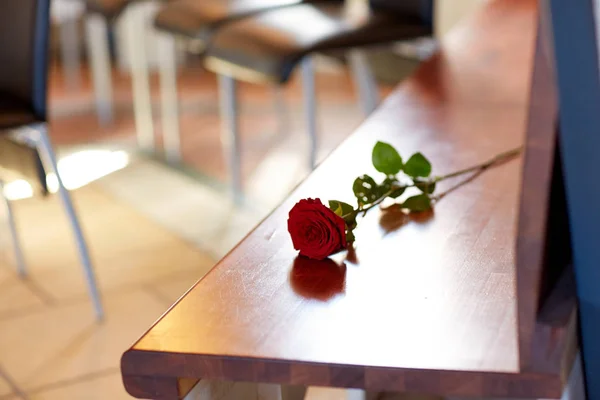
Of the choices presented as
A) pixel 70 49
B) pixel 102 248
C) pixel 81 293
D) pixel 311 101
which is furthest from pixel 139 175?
pixel 70 49

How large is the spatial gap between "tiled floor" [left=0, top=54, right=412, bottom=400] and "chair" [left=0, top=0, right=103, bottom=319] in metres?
0.14

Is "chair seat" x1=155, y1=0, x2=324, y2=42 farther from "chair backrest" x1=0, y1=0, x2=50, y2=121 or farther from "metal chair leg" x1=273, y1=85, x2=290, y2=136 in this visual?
"metal chair leg" x1=273, y1=85, x2=290, y2=136

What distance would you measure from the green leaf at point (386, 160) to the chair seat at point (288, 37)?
2.97ft

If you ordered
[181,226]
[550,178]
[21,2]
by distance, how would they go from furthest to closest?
[181,226] → [21,2] → [550,178]

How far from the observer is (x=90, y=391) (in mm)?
1645

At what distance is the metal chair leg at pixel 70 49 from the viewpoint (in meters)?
4.10

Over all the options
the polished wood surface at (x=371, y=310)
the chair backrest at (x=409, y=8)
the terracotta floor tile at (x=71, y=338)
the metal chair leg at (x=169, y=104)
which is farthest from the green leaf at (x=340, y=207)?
the metal chair leg at (x=169, y=104)

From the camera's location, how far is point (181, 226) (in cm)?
244

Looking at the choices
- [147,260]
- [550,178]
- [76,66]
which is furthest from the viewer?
[76,66]

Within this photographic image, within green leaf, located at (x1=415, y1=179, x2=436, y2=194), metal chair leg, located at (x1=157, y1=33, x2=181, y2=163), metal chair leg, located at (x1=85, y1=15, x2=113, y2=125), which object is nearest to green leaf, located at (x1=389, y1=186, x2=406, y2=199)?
green leaf, located at (x1=415, y1=179, x2=436, y2=194)

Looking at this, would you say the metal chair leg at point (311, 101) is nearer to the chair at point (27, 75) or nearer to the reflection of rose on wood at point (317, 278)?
the chair at point (27, 75)

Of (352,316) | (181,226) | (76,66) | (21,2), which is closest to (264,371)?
(352,316)

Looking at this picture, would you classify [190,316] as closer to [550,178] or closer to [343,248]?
[343,248]

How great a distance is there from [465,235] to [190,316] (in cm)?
27
